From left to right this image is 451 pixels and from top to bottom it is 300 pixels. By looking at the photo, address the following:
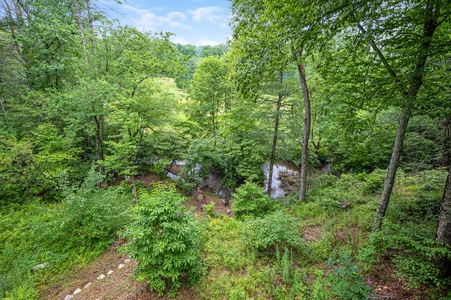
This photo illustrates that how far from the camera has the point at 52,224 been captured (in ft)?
19.6

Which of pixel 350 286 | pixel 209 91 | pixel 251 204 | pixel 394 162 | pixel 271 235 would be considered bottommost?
pixel 251 204

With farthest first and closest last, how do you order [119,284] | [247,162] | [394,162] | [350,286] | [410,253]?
1. [247,162]
2. [119,284]
3. [394,162]
4. [410,253]
5. [350,286]

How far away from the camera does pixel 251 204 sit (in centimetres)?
786

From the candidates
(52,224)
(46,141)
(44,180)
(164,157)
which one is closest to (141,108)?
(164,157)

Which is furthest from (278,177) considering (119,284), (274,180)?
(119,284)

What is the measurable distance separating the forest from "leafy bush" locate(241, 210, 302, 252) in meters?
0.06

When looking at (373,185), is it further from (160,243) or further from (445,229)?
(160,243)

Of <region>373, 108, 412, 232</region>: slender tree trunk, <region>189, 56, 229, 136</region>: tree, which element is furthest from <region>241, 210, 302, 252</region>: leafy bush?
<region>189, 56, 229, 136</region>: tree

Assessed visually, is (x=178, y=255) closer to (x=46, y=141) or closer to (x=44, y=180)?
(x=44, y=180)

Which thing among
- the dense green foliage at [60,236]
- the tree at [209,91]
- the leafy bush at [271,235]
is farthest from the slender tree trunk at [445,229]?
the tree at [209,91]

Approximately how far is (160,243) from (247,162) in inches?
340

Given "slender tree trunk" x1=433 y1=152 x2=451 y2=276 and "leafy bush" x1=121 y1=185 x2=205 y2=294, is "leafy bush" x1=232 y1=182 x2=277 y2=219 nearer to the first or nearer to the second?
"leafy bush" x1=121 y1=185 x2=205 y2=294

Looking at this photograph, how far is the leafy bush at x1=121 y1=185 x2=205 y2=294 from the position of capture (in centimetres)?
353

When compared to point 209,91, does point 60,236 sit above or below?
below
